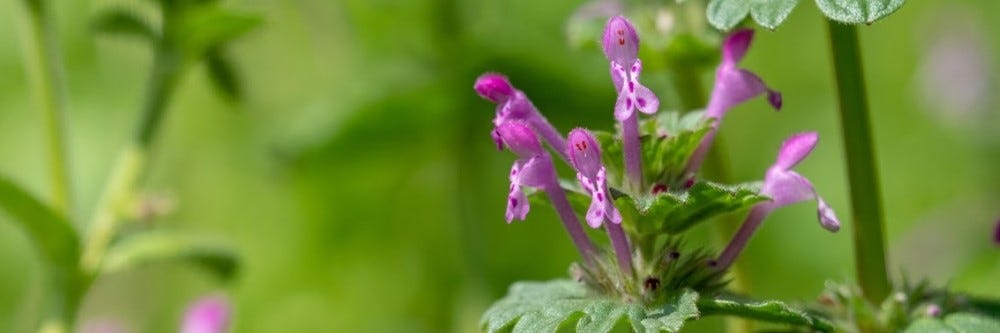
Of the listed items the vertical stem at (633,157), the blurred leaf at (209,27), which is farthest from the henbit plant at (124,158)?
the vertical stem at (633,157)

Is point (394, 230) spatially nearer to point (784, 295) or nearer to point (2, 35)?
point (784, 295)

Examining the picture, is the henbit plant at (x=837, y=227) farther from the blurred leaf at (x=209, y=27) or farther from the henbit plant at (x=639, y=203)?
the blurred leaf at (x=209, y=27)

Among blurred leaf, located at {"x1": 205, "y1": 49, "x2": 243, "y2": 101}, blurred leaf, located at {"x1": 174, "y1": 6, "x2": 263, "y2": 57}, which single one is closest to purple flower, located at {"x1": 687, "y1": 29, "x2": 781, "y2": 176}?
blurred leaf, located at {"x1": 174, "y1": 6, "x2": 263, "y2": 57}

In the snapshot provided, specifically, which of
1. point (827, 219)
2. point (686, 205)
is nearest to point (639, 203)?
point (686, 205)

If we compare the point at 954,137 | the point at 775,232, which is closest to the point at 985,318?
the point at 775,232

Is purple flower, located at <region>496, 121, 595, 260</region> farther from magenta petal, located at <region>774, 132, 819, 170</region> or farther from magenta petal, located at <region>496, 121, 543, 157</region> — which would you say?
magenta petal, located at <region>774, 132, 819, 170</region>

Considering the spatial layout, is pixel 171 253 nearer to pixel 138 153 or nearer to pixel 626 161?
pixel 138 153
